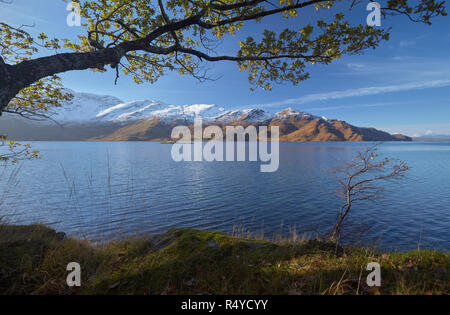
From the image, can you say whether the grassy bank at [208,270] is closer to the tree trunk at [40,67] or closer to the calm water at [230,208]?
the tree trunk at [40,67]

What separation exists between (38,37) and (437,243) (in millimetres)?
24467

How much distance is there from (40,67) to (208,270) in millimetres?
5734

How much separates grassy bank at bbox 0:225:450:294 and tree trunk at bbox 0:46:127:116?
3.23 m

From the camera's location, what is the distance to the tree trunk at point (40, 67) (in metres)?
3.83

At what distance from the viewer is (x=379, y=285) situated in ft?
10.4

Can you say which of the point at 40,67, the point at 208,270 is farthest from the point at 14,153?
the point at 208,270

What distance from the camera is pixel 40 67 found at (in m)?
4.18

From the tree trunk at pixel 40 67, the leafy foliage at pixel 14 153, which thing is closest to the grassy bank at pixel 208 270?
the tree trunk at pixel 40 67

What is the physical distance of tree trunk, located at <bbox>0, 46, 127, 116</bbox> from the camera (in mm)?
3826

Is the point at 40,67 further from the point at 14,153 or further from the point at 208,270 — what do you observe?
the point at 208,270

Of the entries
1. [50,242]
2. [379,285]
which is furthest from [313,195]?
[50,242]

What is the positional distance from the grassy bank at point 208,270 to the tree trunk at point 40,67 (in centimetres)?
323

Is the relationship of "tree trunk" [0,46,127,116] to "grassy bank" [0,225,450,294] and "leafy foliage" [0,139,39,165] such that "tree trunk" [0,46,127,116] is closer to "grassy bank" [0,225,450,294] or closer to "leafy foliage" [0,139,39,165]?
"leafy foliage" [0,139,39,165]
